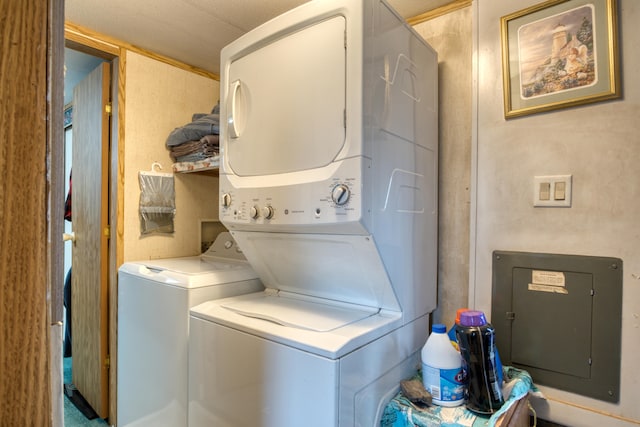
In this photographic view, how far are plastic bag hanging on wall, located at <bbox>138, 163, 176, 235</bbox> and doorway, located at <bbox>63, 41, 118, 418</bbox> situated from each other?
226mm

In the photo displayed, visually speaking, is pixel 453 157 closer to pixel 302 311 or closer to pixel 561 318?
pixel 561 318

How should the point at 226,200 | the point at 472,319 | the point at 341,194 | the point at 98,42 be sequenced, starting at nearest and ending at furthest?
the point at 341,194 < the point at 472,319 < the point at 226,200 < the point at 98,42

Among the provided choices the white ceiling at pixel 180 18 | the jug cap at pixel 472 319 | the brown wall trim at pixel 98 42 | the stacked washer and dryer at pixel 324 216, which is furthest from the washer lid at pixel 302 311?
the brown wall trim at pixel 98 42

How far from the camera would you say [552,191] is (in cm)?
148

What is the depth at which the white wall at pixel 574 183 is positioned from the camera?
4.34 feet

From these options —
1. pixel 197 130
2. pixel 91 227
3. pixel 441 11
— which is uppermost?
pixel 441 11

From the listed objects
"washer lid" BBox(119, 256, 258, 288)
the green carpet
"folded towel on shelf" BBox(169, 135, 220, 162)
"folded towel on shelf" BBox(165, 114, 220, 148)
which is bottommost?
the green carpet

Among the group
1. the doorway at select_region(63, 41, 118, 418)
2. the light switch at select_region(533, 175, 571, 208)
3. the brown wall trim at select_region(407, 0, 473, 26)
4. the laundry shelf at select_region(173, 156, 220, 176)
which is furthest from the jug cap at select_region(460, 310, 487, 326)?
the doorway at select_region(63, 41, 118, 418)

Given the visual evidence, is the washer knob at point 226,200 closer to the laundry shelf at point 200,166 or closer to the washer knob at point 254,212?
the washer knob at point 254,212

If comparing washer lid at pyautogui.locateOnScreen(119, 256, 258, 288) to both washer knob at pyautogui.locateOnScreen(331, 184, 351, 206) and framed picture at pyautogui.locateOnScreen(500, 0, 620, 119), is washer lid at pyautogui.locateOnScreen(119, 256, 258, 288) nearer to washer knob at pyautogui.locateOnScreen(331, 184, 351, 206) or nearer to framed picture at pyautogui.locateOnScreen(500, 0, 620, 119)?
washer knob at pyautogui.locateOnScreen(331, 184, 351, 206)

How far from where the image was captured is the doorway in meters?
2.37

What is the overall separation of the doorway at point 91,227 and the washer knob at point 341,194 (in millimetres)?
1885

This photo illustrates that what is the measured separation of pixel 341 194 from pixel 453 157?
0.90 metres

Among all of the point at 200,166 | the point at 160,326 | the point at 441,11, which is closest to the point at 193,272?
the point at 160,326
